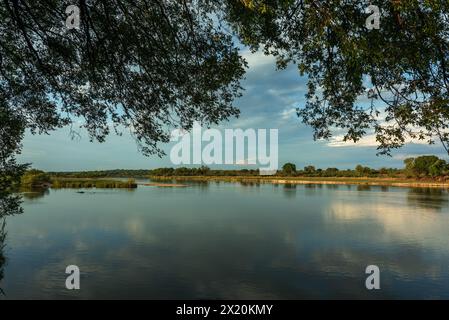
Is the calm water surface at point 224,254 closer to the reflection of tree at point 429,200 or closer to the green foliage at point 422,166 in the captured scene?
the reflection of tree at point 429,200

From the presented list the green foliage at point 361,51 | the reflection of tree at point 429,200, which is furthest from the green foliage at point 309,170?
the green foliage at point 361,51

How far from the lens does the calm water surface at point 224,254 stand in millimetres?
15906

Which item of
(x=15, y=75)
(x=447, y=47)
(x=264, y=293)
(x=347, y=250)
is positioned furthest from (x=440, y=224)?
(x=15, y=75)

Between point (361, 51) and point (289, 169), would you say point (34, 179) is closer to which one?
point (361, 51)

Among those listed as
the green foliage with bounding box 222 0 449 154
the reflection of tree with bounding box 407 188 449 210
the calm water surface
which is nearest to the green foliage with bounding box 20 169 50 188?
the calm water surface

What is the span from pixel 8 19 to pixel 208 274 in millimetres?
13040

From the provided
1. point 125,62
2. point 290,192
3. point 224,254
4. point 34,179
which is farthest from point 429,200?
point 34,179

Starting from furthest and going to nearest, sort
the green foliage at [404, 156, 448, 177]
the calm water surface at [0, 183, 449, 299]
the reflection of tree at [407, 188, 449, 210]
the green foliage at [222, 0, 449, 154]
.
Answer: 1. the green foliage at [404, 156, 448, 177]
2. the reflection of tree at [407, 188, 449, 210]
3. the calm water surface at [0, 183, 449, 299]
4. the green foliage at [222, 0, 449, 154]

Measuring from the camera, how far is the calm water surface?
52.2ft

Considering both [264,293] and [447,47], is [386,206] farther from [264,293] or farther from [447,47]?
[447,47]

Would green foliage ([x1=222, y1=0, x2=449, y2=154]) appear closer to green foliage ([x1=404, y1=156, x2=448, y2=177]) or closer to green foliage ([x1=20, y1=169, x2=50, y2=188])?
green foliage ([x1=20, y1=169, x2=50, y2=188])

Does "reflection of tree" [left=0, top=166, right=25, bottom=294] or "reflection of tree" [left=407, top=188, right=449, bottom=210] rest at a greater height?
"reflection of tree" [left=0, top=166, right=25, bottom=294]

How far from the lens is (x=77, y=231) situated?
28.5m

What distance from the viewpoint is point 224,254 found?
851 inches
